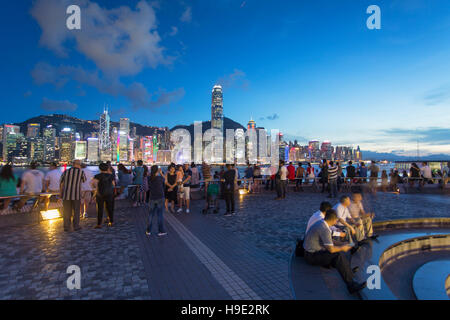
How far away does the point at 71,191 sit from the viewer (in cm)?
710

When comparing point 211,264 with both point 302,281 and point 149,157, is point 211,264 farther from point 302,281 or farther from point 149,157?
point 149,157

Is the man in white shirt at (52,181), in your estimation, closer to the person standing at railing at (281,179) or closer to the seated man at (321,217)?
the seated man at (321,217)

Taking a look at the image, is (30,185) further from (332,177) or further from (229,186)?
(332,177)

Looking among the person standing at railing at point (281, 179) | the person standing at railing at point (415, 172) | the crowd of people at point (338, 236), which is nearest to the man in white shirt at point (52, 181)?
the crowd of people at point (338, 236)

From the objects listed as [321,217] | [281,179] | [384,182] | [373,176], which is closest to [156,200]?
[321,217]

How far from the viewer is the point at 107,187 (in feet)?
24.8

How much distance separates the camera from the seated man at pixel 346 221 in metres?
5.48

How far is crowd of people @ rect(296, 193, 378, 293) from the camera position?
3982 mm

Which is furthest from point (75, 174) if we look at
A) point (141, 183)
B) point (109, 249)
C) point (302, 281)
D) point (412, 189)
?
point (412, 189)

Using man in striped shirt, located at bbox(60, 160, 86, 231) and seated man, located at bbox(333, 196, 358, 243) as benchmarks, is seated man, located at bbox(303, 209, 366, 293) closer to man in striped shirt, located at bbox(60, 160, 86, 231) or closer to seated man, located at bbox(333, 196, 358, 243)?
seated man, located at bbox(333, 196, 358, 243)

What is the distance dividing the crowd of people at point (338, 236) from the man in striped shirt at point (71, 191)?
258 inches

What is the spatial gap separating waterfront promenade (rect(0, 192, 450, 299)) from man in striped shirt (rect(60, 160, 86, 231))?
0.49m

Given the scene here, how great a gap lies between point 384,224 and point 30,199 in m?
12.7

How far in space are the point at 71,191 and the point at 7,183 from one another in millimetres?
2628
